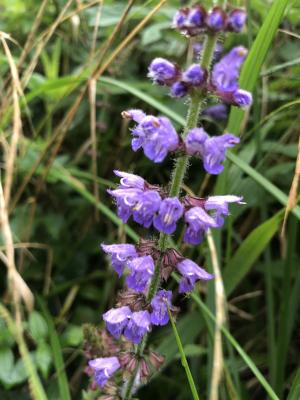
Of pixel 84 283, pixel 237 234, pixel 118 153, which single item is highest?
pixel 118 153

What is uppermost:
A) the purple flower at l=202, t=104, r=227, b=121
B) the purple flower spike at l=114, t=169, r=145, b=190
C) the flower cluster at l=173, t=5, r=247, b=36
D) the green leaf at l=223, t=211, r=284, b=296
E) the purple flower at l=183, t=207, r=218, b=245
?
the flower cluster at l=173, t=5, r=247, b=36

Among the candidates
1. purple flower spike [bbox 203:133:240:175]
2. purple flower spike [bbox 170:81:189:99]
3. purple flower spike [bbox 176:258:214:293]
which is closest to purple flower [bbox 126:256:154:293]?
purple flower spike [bbox 176:258:214:293]

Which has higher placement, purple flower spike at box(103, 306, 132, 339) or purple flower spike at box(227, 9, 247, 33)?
purple flower spike at box(227, 9, 247, 33)

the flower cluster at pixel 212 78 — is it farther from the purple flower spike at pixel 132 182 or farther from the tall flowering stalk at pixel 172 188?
the purple flower spike at pixel 132 182

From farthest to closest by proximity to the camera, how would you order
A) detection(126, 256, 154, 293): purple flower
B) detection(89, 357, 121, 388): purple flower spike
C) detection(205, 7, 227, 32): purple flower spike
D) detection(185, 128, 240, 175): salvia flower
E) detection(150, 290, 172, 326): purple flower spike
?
detection(89, 357, 121, 388): purple flower spike → detection(150, 290, 172, 326): purple flower spike → detection(126, 256, 154, 293): purple flower → detection(185, 128, 240, 175): salvia flower → detection(205, 7, 227, 32): purple flower spike

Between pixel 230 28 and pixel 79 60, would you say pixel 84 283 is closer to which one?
pixel 79 60

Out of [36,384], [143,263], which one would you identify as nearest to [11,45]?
[143,263]

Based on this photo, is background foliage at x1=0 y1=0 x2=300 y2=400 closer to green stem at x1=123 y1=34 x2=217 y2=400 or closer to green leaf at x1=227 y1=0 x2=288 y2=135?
green leaf at x1=227 y1=0 x2=288 y2=135

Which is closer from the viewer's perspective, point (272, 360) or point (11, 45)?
point (272, 360)

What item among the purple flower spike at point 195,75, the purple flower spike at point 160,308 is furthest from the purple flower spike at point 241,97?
the purple flower spike at point 160,308
